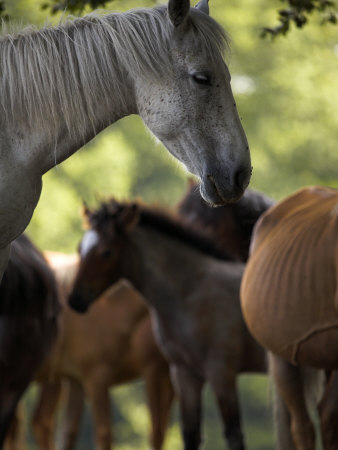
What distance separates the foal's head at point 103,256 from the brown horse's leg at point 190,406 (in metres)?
0.92

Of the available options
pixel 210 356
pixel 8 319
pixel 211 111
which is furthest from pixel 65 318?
pixel 211 111

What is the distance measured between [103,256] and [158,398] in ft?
6.53

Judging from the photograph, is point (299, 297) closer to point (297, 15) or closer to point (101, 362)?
point (297, 15)

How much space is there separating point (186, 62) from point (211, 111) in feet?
0.67

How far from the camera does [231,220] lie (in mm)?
7566

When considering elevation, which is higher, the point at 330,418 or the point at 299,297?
the point at 299,297

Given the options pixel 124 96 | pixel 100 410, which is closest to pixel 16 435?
pixel 100 410

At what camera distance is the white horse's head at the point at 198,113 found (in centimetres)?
316

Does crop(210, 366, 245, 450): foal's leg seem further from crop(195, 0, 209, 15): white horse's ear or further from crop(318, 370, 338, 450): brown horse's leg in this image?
crop(195, 0, 209, 15): white horse's ear

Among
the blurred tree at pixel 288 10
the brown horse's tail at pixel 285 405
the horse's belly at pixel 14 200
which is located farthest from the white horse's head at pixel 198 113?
the brown horse's tail at pixel 285 405

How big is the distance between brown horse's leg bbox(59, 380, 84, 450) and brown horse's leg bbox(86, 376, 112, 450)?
238 mm

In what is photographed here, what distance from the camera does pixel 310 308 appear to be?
425 centimetres

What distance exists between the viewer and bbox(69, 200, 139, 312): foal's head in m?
6.93

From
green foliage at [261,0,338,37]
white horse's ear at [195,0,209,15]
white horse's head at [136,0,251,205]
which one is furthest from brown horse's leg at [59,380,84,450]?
white horse's ear at [195,0,209,15]
